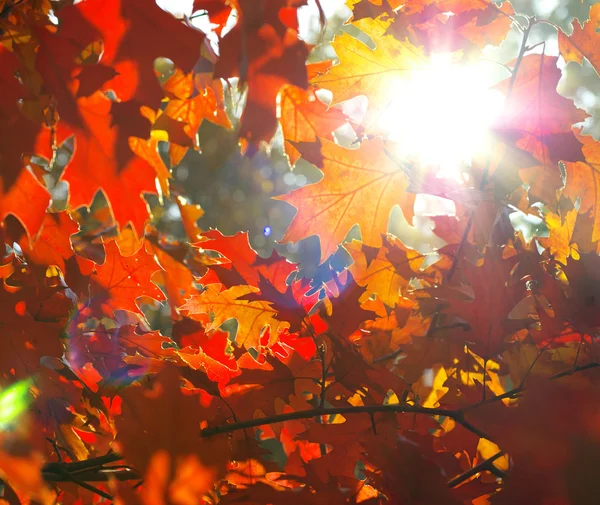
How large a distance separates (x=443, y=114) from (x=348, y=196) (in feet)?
0.92

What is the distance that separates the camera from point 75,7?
843 mm

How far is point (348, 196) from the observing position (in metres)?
1.24

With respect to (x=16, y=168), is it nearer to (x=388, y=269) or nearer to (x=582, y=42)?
(x=388, y=269)

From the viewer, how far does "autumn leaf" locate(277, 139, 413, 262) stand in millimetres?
1190

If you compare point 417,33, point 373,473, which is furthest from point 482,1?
point 373,473

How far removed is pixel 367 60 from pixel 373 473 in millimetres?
937

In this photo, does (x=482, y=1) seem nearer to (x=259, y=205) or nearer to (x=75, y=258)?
(x=75, y=258)

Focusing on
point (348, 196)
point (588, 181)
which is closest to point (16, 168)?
point (348, 196)

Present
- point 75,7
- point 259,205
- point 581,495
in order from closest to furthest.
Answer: point 581,495 → point 75,7 → point 259,205

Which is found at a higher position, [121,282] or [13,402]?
[121,282]

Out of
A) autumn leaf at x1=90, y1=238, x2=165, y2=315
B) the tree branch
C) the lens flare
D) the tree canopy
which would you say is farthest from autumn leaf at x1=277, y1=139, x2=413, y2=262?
the lens flare

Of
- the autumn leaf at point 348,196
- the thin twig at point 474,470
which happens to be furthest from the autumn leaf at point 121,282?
the thin twig at point 474,470

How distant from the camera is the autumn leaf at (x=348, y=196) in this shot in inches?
46.9

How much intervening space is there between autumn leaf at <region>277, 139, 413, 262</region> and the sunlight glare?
71mm
